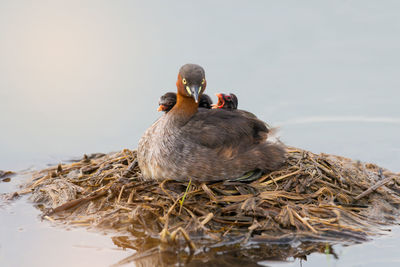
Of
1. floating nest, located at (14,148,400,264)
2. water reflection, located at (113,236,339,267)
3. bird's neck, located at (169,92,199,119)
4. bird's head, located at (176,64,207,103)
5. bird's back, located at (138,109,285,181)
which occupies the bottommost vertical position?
water reflection, located at (113,236,339,267)

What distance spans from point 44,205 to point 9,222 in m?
0.56

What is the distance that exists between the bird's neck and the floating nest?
780 mm

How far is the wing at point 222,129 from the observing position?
6750 mm

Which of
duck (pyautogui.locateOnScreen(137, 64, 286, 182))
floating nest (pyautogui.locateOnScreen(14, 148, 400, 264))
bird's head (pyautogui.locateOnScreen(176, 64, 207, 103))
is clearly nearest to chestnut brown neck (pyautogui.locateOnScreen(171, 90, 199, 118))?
duck (pyautogui.locateOnScreen(137, 64, 286, 182))

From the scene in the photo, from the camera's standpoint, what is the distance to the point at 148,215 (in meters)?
6.40

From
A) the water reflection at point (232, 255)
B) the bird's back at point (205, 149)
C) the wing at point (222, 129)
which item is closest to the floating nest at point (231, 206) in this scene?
the water reflection at point (232, 255)

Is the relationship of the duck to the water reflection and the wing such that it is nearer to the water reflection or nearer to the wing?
the wing

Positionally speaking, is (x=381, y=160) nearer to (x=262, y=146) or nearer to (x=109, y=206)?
(x=262, y=146)

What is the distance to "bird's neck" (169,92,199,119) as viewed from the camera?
22.3 ft

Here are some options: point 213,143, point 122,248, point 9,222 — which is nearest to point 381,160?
point 213,143

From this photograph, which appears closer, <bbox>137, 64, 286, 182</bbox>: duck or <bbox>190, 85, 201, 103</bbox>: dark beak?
<bbox>190, 85, 201, 103</bbox>: dark beak

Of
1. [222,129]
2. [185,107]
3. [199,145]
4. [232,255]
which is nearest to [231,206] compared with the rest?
[232,255]

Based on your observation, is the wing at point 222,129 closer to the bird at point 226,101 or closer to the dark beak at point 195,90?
the bird at point 226,101

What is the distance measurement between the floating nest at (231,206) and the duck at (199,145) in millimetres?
148
